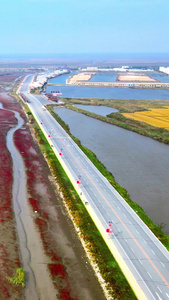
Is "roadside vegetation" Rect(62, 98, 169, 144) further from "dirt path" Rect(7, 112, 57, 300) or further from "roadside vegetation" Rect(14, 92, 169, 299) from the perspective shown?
"dirt path" Rect(7, 112, 57, 300)

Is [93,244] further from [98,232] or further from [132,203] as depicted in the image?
[132,203]

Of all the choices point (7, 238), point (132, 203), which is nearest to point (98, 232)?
point (132, 203)

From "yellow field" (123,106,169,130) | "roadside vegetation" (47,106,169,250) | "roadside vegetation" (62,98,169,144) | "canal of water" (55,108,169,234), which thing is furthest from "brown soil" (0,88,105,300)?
"yellow field" (123,106,169,130)

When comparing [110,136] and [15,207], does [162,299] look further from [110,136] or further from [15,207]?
[110,136]

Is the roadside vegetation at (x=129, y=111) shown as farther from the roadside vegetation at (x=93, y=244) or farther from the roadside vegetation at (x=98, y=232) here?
the roadside vegetation at (x=93, y=244)

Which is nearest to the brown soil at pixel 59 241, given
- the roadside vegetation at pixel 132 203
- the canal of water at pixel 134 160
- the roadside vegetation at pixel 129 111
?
the roadside vegetation at pixel 132 203

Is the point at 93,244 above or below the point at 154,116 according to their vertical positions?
below
